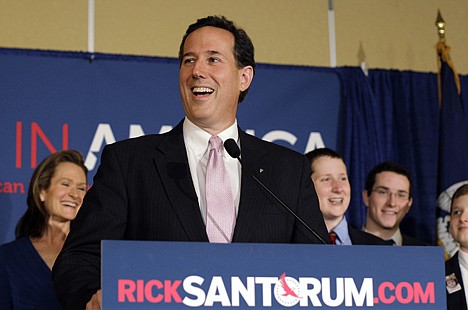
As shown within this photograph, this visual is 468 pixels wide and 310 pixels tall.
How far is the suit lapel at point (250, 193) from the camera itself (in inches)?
79.3

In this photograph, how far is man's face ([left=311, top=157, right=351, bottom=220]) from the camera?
3754 millimetres

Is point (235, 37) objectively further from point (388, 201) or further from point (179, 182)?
point (388, 201)

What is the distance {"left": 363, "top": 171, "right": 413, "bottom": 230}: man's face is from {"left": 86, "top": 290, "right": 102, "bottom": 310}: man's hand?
106 inches

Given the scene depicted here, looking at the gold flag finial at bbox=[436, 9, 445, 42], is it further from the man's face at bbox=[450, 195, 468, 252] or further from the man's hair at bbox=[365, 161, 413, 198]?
the man's face at bbox=[450, 195, 468, 252]

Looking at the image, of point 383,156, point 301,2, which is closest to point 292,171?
point 383,156

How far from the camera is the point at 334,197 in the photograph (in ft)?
12.3

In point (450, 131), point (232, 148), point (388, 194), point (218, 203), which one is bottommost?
point (218, 203)

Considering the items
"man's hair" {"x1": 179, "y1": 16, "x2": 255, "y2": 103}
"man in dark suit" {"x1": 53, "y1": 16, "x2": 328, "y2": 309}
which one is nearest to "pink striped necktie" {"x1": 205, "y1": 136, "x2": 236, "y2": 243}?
→ "man in dark suit" {"x1": 53, "y1": 16, "x2": 328, "y2": 309}

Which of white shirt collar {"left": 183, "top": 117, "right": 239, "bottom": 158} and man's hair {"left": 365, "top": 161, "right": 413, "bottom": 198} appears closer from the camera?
white shirt collar {"left": 183, "top": 117, "right": 239, "bottom": 158}

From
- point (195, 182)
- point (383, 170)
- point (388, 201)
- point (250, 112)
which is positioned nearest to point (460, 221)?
point (388, 201)

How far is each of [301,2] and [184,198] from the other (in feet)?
10.4

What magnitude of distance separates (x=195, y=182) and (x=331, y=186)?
1.79 meters

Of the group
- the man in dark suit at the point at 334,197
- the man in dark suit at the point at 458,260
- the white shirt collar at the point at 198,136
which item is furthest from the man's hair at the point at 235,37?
the man in dark suit at the point at 458,260

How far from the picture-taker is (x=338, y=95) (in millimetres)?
4766
